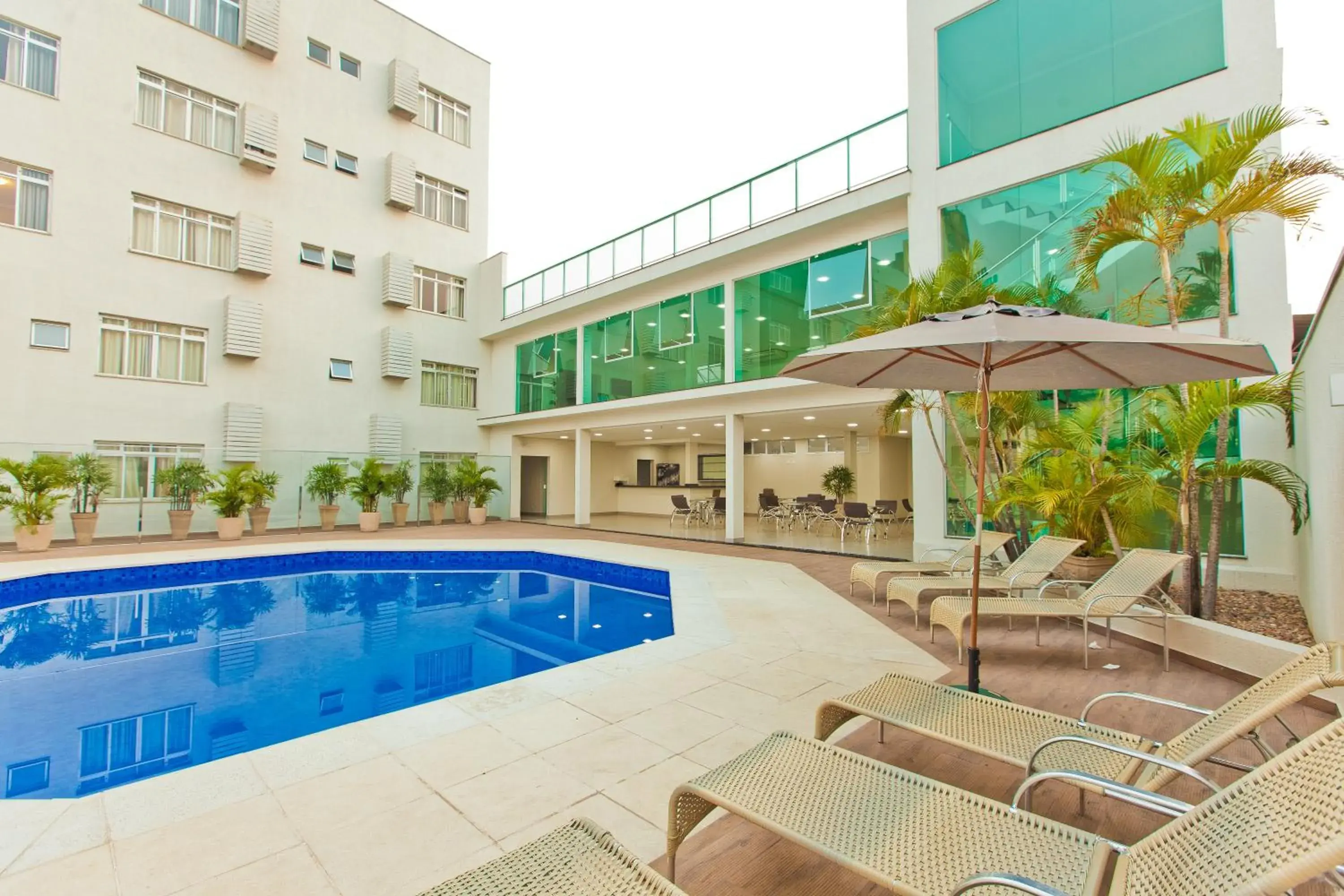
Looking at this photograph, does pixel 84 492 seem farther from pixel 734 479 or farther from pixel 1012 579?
pixel 1012 579

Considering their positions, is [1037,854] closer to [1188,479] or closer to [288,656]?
[1188,479]

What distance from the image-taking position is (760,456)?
1997 centimetres

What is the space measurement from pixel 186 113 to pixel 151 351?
5399 mm

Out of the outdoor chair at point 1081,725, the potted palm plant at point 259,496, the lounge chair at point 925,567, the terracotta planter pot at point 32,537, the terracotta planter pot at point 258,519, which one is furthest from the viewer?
the terracotta planter pot at point 258,519

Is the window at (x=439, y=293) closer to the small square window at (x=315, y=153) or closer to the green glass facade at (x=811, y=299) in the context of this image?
the small square window at (x=315, y=153)

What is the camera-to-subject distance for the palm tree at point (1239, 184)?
4.67m

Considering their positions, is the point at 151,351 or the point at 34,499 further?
the point at 151,351

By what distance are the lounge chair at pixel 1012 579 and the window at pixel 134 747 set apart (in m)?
5.31

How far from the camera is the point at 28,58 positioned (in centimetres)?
1197

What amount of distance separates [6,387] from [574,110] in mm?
31502

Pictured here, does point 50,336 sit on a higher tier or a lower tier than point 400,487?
higher

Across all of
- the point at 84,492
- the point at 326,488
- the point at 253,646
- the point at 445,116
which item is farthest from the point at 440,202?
the point at 253,646

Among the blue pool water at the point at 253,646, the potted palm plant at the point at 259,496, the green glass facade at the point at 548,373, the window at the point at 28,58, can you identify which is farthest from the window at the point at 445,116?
the blue pool water at the point at 253,646

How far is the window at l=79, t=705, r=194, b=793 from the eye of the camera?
3.39 meters
